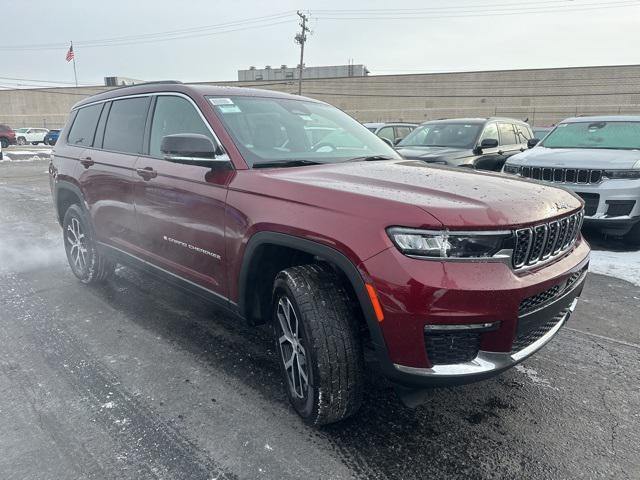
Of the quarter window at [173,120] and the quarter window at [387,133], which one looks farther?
the quarter window at [387,133]

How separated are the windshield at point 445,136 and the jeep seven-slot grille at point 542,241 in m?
6.19

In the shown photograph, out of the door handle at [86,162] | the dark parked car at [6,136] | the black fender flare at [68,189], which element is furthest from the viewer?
the dark parked car at [6,136]

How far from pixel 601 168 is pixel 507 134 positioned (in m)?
3.99

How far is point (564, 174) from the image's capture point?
6.13 meters

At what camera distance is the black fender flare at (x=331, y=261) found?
2.09m

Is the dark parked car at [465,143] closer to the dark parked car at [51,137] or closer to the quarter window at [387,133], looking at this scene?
the quarter window at [387,133]

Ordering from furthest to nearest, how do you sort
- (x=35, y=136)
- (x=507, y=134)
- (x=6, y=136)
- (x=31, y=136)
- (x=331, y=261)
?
(x=35, y=136) → (x=31, y=136) → (x=6, y=136) → (x=507, y=134) → (x=331, y=261)

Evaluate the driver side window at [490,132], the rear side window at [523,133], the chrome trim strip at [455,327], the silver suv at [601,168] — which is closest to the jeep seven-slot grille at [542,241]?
the chrome trim strip at [455,327]

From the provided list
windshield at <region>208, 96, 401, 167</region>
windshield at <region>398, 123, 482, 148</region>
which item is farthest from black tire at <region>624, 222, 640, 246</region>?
windshield at <region>208, 96, 401, 167</region>

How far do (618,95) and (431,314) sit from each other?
4770 centimetres

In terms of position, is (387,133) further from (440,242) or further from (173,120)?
(440,242)

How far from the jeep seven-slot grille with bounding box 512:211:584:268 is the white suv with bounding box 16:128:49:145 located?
4469 cm

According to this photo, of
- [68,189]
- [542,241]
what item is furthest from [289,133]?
[68,189]

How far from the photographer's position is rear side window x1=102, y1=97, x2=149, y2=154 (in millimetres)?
3746
